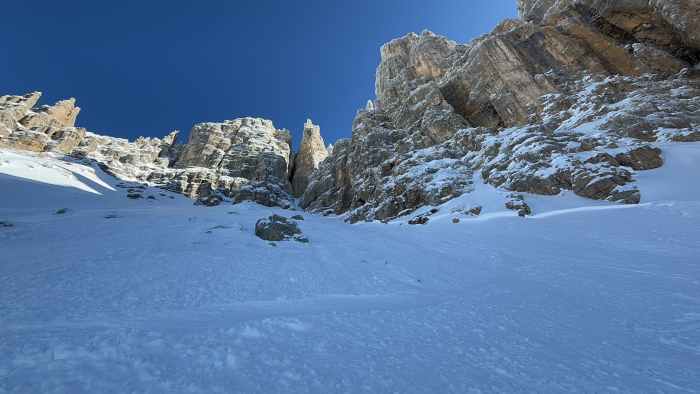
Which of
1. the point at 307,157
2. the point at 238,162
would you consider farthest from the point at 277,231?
the point at 307,157

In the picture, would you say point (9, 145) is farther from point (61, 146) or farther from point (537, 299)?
point (537, 299)

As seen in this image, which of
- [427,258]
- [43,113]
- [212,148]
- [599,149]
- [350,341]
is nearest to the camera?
[350,341]

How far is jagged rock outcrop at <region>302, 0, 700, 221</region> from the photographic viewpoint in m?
26.2

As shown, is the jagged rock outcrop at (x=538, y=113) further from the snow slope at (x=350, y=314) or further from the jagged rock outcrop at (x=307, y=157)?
the jagged rock outcrop at (x=307, y=157)

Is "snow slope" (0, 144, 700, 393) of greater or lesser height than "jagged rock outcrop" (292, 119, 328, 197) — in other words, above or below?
below

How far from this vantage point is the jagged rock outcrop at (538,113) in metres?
26.2

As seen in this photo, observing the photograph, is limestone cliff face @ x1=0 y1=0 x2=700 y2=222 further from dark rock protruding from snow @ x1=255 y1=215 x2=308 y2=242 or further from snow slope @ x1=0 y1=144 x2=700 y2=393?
dark rock protruding from snow @ x1=255 y1=215 x2=308 y2=242

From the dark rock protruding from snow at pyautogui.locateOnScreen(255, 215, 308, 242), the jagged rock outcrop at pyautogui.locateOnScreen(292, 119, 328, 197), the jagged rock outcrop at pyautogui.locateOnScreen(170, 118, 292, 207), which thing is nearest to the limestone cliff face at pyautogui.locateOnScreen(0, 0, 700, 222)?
the jagged rock outcrop at pyautogui.locateOnScreen(170, 118, 292, 207)

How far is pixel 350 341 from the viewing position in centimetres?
451

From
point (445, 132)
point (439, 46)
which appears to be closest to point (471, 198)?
point (445, 132)

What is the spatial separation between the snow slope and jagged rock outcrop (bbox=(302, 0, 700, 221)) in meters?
14.9

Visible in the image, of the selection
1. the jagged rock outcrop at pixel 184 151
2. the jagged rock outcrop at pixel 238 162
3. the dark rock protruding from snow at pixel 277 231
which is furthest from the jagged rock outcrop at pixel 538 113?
the jagged rock outcrop at pixel 184 151

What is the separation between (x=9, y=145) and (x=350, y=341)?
111 meters

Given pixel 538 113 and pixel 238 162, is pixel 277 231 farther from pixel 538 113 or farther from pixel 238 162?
pixel 238 162
